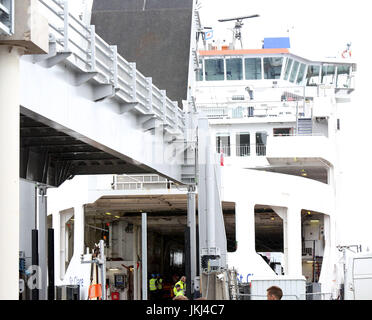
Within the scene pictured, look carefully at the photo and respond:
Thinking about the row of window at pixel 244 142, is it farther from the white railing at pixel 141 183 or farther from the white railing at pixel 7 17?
the white railing at pixel 7 17

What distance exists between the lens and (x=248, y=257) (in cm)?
4088

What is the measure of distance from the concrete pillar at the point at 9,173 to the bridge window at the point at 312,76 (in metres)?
48.4

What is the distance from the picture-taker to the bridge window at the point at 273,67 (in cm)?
5672

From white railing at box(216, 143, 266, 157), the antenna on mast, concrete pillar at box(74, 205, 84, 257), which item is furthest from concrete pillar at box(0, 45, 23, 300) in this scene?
the antenna on mast

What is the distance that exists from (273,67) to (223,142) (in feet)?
27.2

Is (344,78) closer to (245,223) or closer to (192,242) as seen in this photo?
(245,223)

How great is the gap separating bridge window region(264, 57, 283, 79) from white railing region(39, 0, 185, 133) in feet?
102

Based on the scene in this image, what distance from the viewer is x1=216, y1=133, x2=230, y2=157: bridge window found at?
5088 cm

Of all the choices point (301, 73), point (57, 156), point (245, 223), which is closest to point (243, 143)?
point (301, 73)

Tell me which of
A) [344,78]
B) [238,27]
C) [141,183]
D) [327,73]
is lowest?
[141,183]

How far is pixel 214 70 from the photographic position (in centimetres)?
5625

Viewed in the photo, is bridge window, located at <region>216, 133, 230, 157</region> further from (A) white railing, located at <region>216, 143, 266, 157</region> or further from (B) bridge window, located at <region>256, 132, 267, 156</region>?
(B) bridge window, located at <region>256, 132, 267, 156</region>
